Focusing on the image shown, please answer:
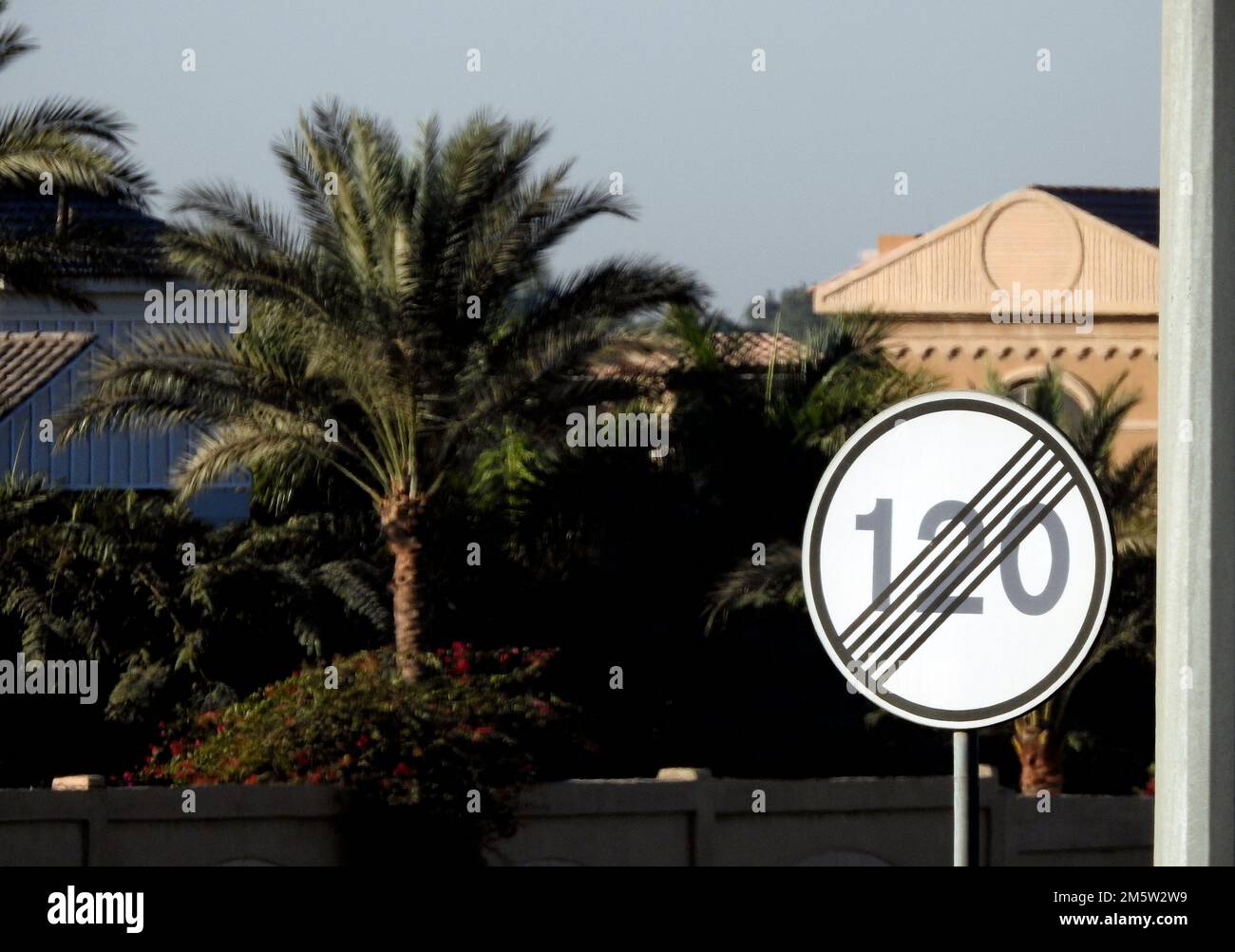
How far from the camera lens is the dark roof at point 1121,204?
3306 centimetres

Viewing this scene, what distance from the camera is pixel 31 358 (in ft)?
85.6

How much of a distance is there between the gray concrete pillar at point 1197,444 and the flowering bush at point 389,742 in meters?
12.5

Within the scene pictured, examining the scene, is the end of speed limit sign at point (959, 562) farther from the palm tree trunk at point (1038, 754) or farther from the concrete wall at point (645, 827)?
the palm tree trunk at point (1038, 754)

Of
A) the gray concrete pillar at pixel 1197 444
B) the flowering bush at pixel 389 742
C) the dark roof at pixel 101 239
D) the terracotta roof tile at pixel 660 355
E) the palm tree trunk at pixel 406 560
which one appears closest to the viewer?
the gray concrete pillar at pixel 1197 444

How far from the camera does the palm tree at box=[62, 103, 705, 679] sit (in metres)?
17.6

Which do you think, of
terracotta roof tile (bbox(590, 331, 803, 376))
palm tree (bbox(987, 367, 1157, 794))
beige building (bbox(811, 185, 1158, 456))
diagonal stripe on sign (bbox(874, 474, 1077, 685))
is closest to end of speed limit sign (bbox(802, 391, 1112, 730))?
diagonal stripe on sign (bbox(874, 474, 1077, 685))

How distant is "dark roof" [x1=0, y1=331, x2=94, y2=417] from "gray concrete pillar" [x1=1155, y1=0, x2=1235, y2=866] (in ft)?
74.0

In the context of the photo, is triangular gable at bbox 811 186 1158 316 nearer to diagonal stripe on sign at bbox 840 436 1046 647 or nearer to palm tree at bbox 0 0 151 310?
palm tree at bbox 0 0 151 310

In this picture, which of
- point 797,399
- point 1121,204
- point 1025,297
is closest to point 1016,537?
point 797,399

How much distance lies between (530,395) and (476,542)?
90.3 inches

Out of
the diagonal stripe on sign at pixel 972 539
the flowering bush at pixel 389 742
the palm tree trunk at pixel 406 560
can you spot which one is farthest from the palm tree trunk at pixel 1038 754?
the diagonal stripe on sign at pixel 972 539

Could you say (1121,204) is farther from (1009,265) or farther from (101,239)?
(101,239)

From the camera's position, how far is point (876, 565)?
343cm

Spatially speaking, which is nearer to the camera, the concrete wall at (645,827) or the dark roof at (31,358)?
the concrete wall at (645,827)
